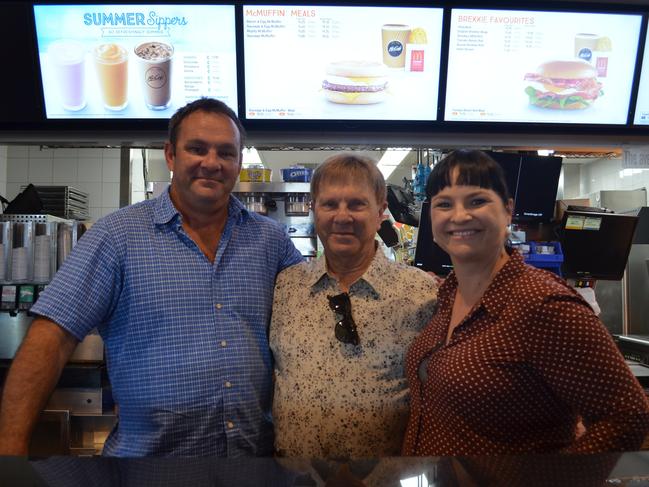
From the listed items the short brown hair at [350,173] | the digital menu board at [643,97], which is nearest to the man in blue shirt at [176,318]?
the short brown hair at [350,173]

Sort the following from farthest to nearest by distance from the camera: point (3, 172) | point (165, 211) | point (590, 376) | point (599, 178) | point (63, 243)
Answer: point (599, 178)
point (3, 172)
point (63, 243)
point (165, 211)
point (590, 376)

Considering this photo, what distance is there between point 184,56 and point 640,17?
7.72 ft

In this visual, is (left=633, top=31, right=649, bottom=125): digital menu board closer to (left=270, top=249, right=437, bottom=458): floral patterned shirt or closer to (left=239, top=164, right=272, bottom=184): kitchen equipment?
(left=270, top=249, right=437, bottom=458): floral patterned shirt

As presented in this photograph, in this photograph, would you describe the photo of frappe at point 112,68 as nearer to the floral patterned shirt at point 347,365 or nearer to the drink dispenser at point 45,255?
the drink dispenser at point 45,255

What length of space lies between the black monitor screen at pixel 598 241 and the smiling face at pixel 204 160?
2.01 metres

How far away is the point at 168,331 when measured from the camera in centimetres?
158

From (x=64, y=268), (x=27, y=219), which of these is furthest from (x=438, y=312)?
(x=27, y=219)

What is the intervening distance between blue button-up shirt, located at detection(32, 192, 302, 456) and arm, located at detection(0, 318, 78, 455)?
46mm

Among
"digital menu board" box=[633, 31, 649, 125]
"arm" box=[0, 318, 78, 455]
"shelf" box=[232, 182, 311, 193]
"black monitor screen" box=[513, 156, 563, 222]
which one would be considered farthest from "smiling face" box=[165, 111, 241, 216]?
"digital menu board" box=[633, 31, 649, 125]

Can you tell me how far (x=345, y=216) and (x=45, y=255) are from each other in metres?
2.04

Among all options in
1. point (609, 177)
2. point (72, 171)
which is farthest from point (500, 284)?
point (609, 177)

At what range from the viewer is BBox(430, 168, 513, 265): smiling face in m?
1.38

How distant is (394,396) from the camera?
1.59m

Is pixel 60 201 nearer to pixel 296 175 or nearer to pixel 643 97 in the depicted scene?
pixel 296 175
